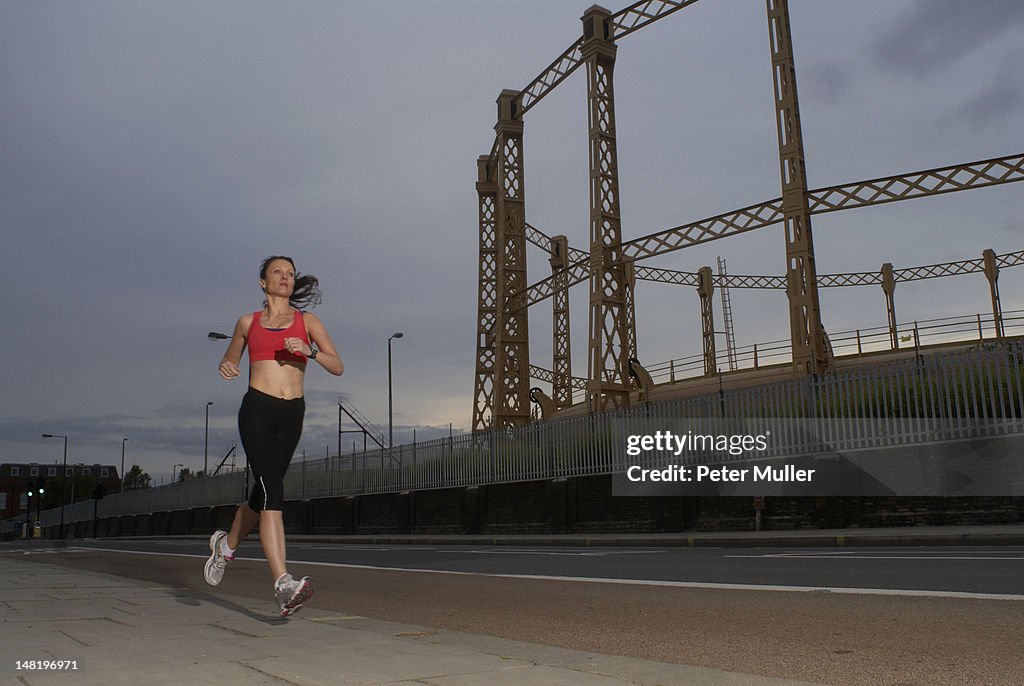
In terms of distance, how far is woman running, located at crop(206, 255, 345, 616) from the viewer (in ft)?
Result: 15.3

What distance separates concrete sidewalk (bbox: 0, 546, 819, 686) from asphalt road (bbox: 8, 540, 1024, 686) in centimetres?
56

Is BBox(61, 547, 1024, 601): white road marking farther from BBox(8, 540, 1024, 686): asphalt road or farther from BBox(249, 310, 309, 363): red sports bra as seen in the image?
BBox(249, 310, 309, 363): red sports bra

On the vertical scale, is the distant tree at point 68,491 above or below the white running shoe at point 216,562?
above

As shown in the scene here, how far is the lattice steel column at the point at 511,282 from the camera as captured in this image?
33594 mm

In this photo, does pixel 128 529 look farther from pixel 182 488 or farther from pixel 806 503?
pixel 806 503

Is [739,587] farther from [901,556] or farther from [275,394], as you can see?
[275,394]

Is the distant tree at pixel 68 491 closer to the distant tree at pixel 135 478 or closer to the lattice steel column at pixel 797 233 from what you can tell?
the distant tree at pixel 135 478

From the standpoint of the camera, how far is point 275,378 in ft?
15.5

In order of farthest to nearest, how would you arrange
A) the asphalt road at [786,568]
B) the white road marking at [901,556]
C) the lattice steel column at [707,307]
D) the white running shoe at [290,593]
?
the lattice steel column at [707,307] < the white road marking at [901,556] < the asphalt road at [786,568] < the white running shoe at [290,593]

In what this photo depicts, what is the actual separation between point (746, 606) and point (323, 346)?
141 inches

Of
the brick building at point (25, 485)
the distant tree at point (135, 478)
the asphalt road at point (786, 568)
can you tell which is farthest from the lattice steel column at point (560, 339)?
the distant tree at point (135, 478)

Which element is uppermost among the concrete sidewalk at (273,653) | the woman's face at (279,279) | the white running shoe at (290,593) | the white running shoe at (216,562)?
the woman's face at (279,279)

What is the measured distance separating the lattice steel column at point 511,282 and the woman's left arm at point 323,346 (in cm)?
2821

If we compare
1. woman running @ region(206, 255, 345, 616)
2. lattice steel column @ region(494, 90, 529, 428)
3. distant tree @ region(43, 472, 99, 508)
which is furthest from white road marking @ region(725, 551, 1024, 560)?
distant tree @ region(43, 472, 99, 508)
